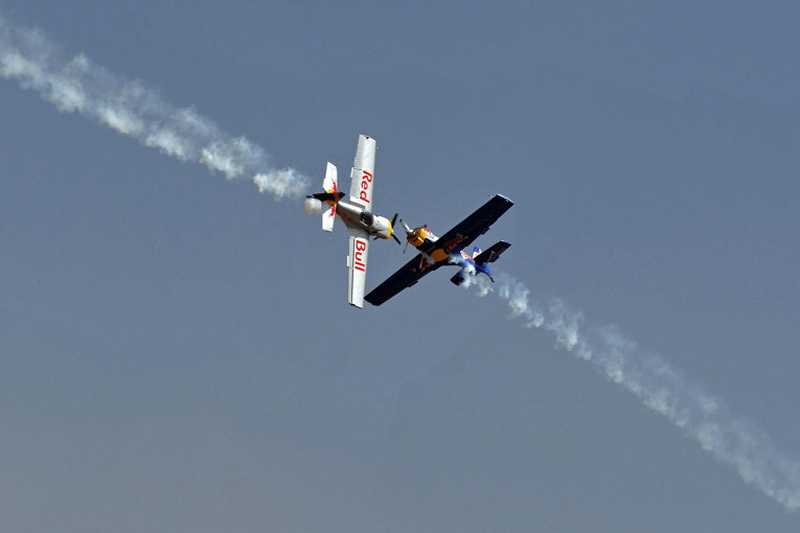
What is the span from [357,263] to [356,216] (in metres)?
2.98

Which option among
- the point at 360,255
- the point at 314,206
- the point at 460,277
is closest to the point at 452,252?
the point at 460,277

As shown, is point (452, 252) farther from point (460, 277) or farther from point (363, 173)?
point (363, 173)

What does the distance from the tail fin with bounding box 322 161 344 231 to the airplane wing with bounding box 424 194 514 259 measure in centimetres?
841

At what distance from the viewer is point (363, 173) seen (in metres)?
106

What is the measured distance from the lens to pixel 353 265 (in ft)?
337

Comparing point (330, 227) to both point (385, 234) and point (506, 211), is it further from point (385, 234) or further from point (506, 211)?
point (506, 211)

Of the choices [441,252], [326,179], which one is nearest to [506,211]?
[441,252]

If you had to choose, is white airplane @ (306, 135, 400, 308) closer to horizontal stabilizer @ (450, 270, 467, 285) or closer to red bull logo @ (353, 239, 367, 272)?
red bull logo @ (353, 239, 367, 272)

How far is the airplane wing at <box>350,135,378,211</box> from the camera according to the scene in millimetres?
103875

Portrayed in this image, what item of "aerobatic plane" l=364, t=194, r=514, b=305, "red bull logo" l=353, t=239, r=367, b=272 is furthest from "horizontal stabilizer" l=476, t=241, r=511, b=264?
"red bull logo" l=353, t=239, r=367, b=272

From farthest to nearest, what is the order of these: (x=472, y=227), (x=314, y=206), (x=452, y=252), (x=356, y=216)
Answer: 1. (x=452, y=252)
2. (x=472, y=227)
3. (x=356, y=216)
4. (x=314, y=206)

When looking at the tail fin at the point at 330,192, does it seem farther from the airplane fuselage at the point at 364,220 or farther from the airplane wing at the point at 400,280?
the airplane wing at the point at 400,280

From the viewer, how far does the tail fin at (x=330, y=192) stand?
9957 cm

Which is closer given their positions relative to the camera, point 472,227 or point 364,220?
Result: point 364,220
